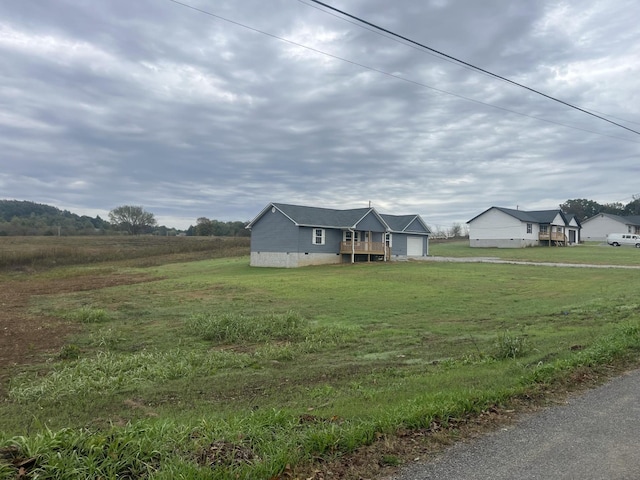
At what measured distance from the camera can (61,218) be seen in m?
101

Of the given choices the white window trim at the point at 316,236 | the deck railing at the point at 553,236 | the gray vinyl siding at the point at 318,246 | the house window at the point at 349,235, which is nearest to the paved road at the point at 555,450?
the gray vinyl siding at the point at 318,246

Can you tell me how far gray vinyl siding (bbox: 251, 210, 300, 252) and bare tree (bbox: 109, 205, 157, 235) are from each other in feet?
221

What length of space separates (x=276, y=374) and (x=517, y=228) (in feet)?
195

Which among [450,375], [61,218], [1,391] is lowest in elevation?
[1,391]

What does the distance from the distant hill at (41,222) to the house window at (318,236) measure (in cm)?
6050

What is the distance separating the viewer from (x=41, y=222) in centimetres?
8794

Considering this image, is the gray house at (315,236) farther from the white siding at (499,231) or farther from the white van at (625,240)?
the white van at (625,240)

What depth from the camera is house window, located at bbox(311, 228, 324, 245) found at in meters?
39.7

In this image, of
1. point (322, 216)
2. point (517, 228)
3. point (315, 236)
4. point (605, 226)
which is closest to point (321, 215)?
point (322, 216)

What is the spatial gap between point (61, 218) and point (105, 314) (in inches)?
3909

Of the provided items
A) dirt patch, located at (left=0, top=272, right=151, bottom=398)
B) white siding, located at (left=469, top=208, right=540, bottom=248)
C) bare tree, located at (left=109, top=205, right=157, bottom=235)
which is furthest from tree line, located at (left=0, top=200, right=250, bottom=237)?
dirt patch, located at (left=0, top=272, right=151, bottom=398)

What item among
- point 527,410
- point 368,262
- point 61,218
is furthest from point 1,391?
point 61,218

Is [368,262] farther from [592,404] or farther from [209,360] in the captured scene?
[592,404]

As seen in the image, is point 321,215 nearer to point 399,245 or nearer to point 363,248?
point 363,248
